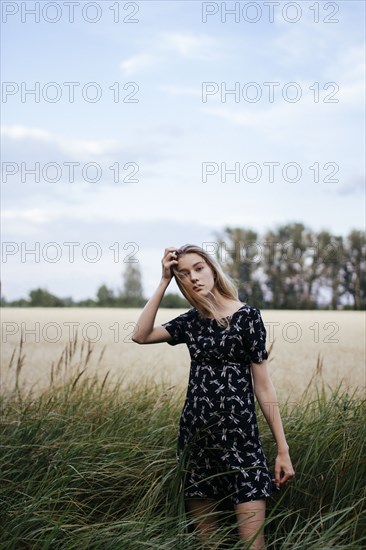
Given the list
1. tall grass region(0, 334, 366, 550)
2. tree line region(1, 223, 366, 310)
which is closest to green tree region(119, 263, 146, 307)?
tree line region(1, 223, 366, 310)

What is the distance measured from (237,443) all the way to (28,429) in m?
1.29

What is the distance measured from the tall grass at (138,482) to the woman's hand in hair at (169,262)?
70 centimetres

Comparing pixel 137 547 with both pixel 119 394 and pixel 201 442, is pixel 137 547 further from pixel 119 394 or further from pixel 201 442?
pixel 119 394

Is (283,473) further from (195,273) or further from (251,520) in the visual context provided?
(195,273)

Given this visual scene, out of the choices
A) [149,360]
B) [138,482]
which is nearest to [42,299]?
[149,360]

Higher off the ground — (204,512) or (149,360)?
(149,360)

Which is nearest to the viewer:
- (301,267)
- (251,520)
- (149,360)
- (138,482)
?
(251,520)

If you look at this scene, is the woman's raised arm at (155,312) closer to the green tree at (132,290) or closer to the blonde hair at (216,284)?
the blonde hair at (216,284)

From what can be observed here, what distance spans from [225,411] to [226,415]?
16 millimetres

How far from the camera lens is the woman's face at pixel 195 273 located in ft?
8.32

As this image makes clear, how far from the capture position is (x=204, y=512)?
2582 mm

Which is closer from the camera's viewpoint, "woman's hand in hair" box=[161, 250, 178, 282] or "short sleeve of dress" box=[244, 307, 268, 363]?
"short sleeve of dress" box=[244, 307, 268, 363]

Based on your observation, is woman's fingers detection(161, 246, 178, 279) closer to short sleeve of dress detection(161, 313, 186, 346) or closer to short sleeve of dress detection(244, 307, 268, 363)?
short sleeve of dress detection(161, 313, 186, 346)

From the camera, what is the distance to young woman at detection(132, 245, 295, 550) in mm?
2424
